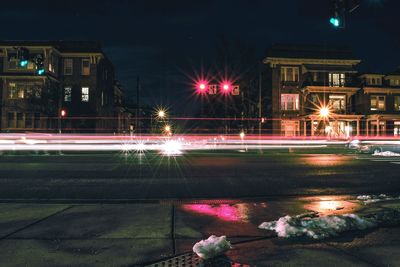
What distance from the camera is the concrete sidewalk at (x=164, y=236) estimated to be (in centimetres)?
433

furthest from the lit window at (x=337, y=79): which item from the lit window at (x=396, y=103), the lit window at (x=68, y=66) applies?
the lit window at (x=68, y=66)

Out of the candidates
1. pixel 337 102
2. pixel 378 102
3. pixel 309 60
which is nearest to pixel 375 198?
pixel 309 60

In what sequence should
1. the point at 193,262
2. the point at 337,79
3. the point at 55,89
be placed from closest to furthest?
the point at 193,262, the point at 55,89, the point at 337,79

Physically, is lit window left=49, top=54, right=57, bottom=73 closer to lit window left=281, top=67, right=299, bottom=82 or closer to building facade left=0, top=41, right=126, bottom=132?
building facade left=0, top=41, right=126, bottom=132

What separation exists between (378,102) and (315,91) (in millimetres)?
9121

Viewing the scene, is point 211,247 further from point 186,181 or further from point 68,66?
point 68,66

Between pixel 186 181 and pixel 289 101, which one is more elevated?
pixel 289 101

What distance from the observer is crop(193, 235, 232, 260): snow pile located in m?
4.46

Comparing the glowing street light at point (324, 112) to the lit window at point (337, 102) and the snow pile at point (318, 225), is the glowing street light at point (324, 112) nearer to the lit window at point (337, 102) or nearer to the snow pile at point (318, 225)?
the lit window at point (337, 102)

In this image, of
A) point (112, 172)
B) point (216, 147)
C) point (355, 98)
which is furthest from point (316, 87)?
point (112, 172)

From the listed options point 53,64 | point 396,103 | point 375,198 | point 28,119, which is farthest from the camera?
point 396,103

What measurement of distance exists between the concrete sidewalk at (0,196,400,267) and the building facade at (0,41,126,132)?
3266 cm

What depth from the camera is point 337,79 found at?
44625 millimetres

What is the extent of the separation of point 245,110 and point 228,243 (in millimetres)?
33839
